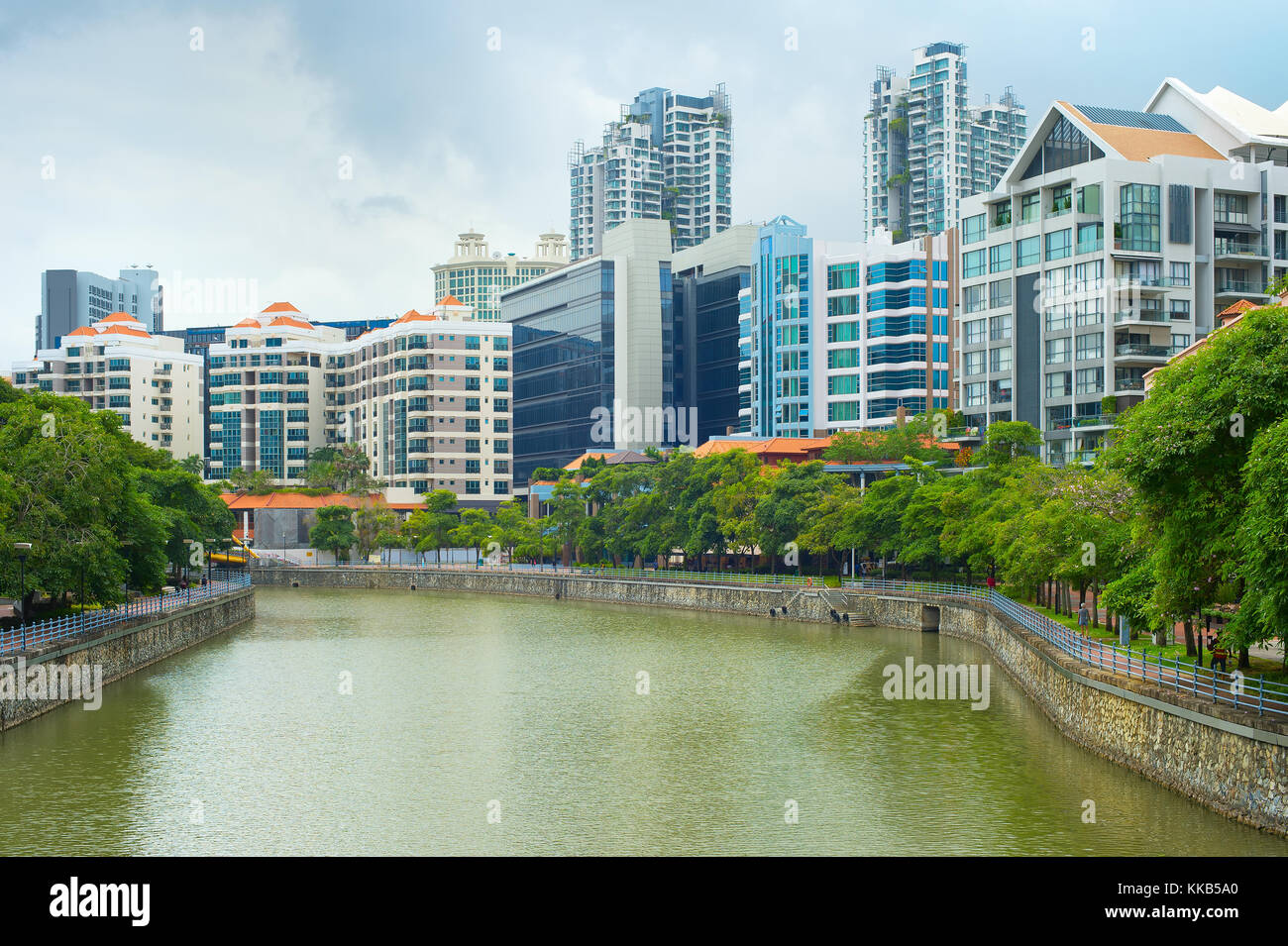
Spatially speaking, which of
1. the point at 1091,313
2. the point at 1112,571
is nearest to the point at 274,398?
the point at 1091,313

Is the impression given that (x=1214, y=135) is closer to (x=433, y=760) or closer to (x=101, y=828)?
(x=433, y=760)

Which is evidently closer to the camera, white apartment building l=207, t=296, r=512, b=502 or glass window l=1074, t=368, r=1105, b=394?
glass window l=1074, t=368, r=1105, b=394

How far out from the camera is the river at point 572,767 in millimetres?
26844

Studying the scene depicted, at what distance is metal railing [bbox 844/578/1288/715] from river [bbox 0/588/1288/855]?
220 cm

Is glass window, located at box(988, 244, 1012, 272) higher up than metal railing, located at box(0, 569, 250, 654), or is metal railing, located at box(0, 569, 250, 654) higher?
glass window, located at box(988, 244, 1012, 272)

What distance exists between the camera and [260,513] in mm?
138625

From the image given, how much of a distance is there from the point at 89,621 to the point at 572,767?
2418cm

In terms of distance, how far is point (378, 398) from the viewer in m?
154

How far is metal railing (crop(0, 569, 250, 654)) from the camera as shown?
1593 inches

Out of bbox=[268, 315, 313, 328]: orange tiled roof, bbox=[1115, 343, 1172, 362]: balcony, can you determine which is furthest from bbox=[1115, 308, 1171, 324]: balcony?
bbox=[268, 315, 313, 328]: orange tiled roof

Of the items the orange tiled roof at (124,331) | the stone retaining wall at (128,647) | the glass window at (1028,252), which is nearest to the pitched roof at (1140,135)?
the glass window at (1028,252)

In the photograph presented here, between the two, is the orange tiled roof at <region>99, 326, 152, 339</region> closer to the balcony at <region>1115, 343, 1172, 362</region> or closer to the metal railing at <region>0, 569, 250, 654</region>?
the metal railing at <region>0, 569, 250, 654</region>

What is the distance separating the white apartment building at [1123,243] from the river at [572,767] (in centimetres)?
2926
